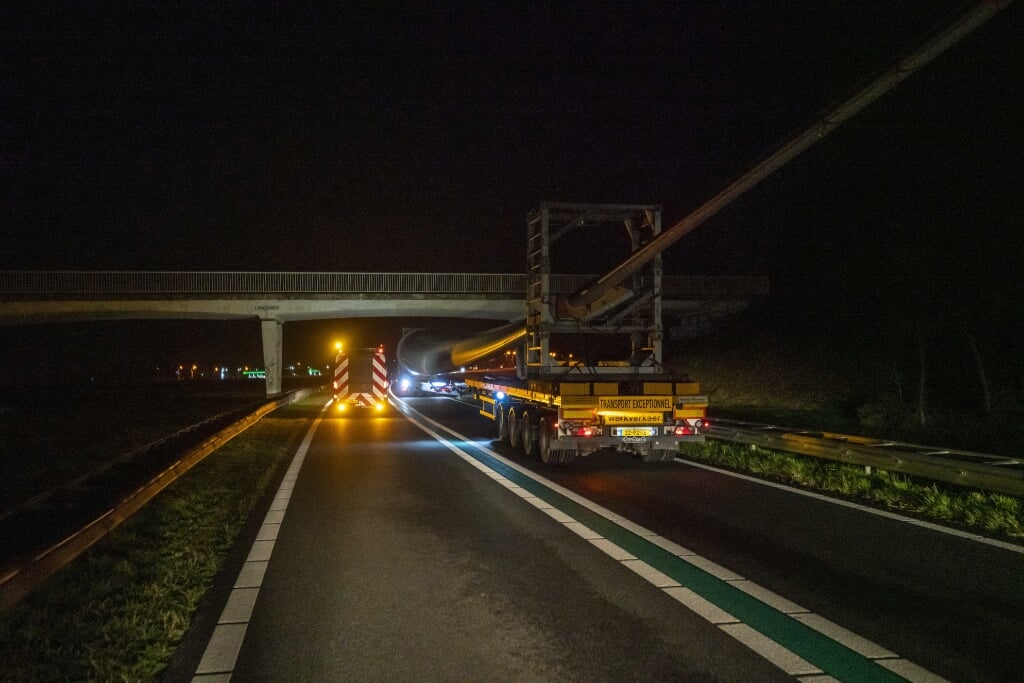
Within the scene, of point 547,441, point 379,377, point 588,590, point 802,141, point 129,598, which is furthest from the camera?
point 379,377

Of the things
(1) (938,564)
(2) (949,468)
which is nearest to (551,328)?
(2) (949,468)

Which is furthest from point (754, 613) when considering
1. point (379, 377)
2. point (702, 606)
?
point (379, 377)

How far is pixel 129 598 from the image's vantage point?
651 cm

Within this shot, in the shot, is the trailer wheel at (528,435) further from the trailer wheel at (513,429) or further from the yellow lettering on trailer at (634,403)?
the yellow lettering on trailer at (634,403)

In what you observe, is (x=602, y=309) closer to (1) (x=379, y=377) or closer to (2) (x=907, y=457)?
(2) (x=907, y=457)

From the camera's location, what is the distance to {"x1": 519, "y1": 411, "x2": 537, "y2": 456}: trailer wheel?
16.6 meters

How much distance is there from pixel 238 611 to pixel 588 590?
2682mm

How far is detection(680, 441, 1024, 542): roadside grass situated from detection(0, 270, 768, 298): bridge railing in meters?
33.5

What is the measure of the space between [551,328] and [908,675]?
11.7 m

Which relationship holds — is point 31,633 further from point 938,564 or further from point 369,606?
point 938,564

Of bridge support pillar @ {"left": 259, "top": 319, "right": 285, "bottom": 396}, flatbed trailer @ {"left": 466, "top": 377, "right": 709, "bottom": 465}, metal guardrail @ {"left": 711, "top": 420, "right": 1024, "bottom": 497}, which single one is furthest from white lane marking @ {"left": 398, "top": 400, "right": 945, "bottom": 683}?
bridge support pillar @ {"left": 259, "top": 319, "right": 285, "bottom": 396}

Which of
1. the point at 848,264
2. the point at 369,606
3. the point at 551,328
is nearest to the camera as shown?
the point at 369,606

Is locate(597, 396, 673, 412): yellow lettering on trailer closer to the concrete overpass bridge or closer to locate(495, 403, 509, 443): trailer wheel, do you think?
locate(495, 403, 509, 443): trailer wheel

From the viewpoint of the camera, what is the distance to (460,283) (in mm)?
50625
